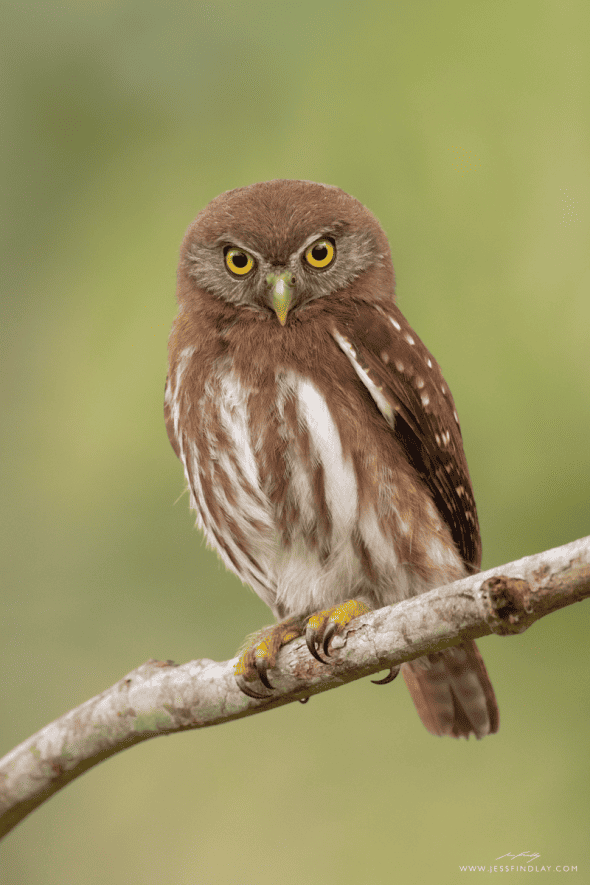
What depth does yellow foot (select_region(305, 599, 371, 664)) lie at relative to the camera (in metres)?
1.96

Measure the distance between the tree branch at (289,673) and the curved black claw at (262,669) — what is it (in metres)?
0.02

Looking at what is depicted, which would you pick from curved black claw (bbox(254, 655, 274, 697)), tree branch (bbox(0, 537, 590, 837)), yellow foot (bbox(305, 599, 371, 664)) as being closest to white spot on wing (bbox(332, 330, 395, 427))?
yellow foot (bbox(305, 599, 371, 664))

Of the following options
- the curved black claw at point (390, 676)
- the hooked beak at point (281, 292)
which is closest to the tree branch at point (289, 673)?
the curved black claw at point (390, 676)

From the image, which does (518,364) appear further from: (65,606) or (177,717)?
(65,606)

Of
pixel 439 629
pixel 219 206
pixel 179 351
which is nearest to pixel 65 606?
pixel 179 351

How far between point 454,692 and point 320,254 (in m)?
1.40

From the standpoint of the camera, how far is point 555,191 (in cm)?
318

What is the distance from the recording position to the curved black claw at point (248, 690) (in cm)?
204

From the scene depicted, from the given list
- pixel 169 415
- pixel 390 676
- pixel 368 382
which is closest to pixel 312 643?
pixel 390 676

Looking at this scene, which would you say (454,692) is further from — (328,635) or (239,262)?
(239,262)

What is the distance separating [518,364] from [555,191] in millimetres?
670

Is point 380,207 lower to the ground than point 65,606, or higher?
higher
